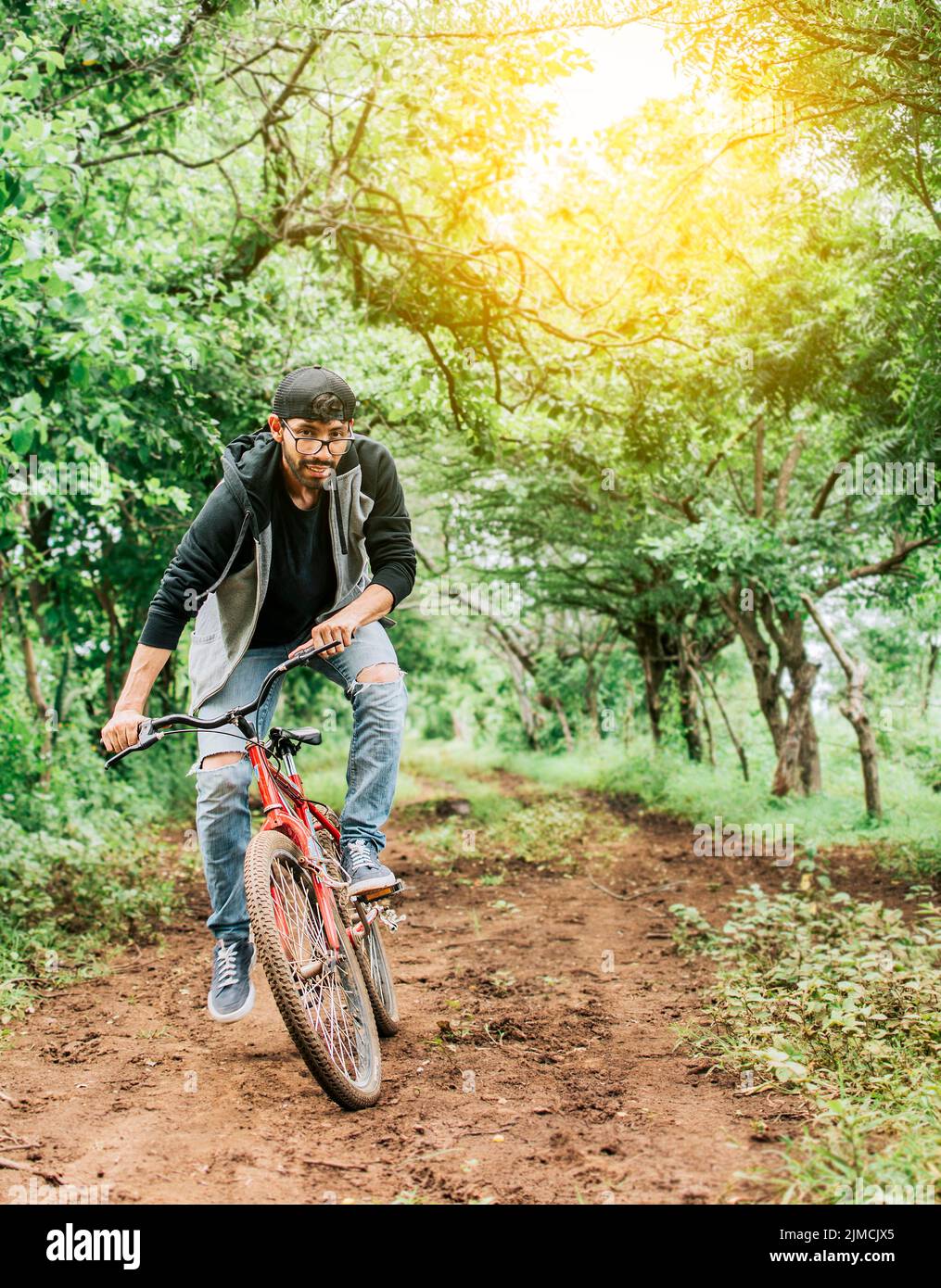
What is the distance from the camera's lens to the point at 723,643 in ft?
63.2

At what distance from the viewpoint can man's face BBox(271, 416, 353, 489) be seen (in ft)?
11.3

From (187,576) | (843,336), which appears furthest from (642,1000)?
(843,336)

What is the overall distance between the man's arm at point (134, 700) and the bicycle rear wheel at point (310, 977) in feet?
1.78

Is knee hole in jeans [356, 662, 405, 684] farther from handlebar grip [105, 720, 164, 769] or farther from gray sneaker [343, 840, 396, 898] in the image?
handlebar grip [105, 720, 164, 769]

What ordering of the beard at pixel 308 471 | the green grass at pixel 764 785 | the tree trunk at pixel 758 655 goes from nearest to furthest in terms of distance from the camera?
1. the beard at pixel 308 471
2. the green grass at pixel 764 785
3. the tree trunk at pixel 758 655

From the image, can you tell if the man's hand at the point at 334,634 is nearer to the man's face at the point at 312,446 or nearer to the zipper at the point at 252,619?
the zipper at the point at 252,619

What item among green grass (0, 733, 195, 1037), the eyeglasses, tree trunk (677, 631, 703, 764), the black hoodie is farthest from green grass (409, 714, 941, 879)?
the eyeglasses

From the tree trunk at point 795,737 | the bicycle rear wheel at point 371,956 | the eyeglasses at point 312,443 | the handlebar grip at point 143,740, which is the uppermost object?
the eyeglasses at point 312,443

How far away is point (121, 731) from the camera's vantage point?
124 inches

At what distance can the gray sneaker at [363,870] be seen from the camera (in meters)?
3.58

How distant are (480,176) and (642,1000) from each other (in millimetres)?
5874

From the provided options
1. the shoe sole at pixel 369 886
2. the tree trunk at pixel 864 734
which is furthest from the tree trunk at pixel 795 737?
the shoe sole at pixel 369 886

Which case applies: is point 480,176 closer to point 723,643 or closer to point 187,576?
point 187,576

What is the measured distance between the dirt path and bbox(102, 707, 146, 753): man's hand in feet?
4.02
